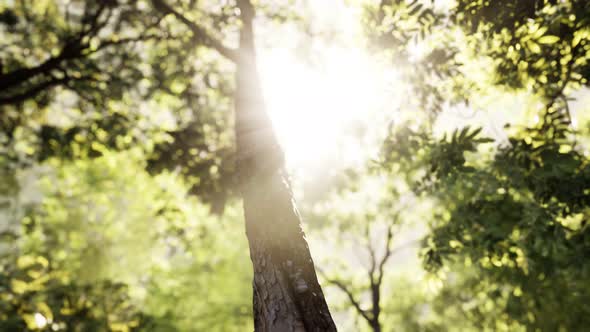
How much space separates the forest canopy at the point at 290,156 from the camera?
451 cm

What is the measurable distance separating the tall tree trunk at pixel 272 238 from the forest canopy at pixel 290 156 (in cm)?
2

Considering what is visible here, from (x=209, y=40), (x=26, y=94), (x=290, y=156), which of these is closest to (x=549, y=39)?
(x=209, y=40)

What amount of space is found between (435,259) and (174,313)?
13.0 metres

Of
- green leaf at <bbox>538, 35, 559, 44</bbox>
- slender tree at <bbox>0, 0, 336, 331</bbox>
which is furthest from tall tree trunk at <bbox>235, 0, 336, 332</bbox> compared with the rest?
green leaf at <bbox>538, 35, 559, 44</bbox>

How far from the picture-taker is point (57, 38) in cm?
965

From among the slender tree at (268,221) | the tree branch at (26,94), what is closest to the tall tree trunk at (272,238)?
the slender tree at (268,221)

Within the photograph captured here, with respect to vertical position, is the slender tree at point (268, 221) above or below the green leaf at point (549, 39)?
below

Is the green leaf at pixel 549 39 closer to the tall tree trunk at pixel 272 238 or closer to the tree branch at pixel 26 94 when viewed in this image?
the tall tree trunk at pixel 272 238

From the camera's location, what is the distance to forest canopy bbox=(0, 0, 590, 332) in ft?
14.8

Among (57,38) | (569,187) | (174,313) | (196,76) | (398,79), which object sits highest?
(57,38)

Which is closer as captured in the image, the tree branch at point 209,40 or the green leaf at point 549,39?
the green leaf at point 549,39

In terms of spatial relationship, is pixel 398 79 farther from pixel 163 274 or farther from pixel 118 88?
pixel 163 274

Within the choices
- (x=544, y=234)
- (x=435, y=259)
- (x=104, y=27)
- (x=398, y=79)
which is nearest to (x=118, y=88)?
(x=104, y=27)

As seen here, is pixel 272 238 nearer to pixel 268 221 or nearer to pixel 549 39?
pixel 268 221
